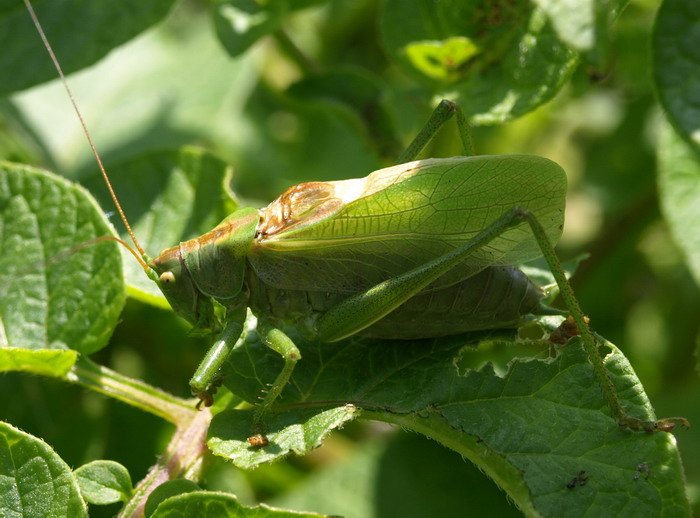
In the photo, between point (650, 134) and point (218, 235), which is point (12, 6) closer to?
point (218, 235)

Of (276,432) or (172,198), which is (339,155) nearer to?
(172,198)

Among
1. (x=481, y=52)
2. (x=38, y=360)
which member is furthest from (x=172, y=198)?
(x=481, y=52)

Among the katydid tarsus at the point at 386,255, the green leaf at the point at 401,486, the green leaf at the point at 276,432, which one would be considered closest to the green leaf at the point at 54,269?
the katydid tarsus at the point at 386,255

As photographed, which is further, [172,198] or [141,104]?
[141,104]

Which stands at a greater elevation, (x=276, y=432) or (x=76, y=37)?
Result: (x=76, y=37)

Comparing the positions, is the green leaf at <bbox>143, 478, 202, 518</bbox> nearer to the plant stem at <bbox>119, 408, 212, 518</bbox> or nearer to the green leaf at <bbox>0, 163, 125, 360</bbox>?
the plant stem at <bbox>119, 408, 212, 518</bbox>

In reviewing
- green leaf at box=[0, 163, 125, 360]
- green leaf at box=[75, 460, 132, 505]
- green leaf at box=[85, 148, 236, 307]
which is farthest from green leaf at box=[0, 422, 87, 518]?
green leaf at box=[85, 148, 236, 307]

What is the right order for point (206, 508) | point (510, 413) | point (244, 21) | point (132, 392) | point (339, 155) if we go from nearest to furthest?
point (206, 508) → point (510, 413) → point (132, 392) → point (244, 21) → point (339, 155)
